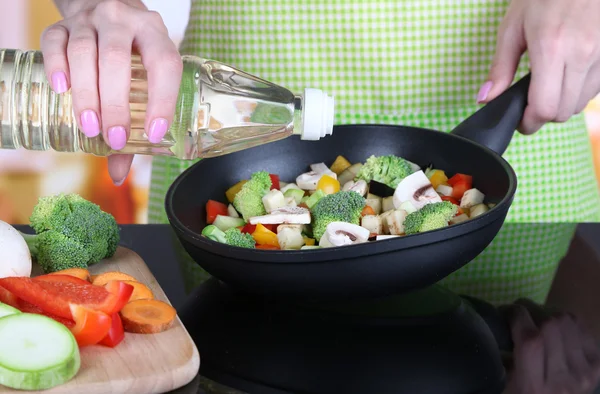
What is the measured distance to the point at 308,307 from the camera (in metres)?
0.99

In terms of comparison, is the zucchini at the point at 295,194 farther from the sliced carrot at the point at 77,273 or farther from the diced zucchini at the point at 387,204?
the sliced carrot at the point at 77,273

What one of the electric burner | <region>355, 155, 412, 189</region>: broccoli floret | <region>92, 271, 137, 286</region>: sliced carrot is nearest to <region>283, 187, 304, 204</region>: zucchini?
<region>355, 155, 412, 189</region>: broccoli floret

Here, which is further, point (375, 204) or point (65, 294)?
point (375, 204)

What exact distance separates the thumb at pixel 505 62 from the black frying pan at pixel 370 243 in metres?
0.06

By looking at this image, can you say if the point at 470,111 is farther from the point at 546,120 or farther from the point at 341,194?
the point at 341,194

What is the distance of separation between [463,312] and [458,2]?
764 mm

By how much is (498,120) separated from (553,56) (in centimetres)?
15

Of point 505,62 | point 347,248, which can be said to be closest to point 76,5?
point 347,248

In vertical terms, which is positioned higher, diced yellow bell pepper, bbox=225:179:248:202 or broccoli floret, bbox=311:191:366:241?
broccoli floret, bbox=311:191:366:241

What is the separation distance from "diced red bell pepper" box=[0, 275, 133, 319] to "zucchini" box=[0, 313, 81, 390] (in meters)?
0.04

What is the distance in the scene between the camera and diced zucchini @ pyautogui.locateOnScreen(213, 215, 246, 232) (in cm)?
112

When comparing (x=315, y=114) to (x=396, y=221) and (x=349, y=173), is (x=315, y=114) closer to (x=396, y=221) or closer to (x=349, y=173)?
(x=396, y=221)

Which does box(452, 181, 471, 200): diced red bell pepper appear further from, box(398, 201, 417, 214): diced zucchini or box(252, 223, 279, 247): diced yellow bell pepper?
box(252, 223, 279, 247): diced yellow bell pepper

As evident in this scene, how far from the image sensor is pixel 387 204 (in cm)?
117
